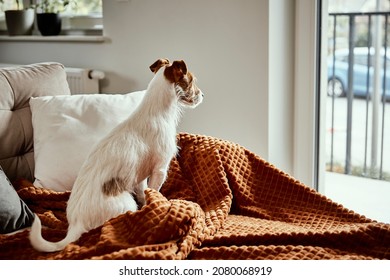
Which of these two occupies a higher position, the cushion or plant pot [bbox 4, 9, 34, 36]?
plant pot [bbox 4, 9, 34, 36]

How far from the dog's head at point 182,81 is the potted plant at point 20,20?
1.86 metres

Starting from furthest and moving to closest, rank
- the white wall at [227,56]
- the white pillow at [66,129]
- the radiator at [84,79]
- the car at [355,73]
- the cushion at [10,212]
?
the radiator at [84,79] < the car at [355,73] < the white wall at [227,56] < the white pillow at [66,129] < the cushion at [10,212]

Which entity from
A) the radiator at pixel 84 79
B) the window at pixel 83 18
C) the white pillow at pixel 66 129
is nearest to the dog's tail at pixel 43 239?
the white pillow at pixel 66 129

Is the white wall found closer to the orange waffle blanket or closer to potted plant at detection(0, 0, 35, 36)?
the orange waffle blanket

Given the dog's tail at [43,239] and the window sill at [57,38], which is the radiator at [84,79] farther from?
the dog's tail at [43,239]

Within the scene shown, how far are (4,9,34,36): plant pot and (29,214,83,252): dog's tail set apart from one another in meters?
2.08

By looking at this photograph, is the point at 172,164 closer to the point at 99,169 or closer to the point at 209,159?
the point at 209,159

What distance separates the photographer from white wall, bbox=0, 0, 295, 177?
8.03 ft

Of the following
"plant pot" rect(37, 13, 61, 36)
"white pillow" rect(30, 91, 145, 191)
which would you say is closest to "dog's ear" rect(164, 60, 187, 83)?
"white pillow" rect(30, 91, 145, 191)

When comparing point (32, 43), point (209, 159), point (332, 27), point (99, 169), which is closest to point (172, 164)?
point (209, 159)

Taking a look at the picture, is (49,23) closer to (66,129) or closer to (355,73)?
(66,129)

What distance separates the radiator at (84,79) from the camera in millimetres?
2943

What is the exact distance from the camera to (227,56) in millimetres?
2551

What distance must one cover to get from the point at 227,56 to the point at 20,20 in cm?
146
